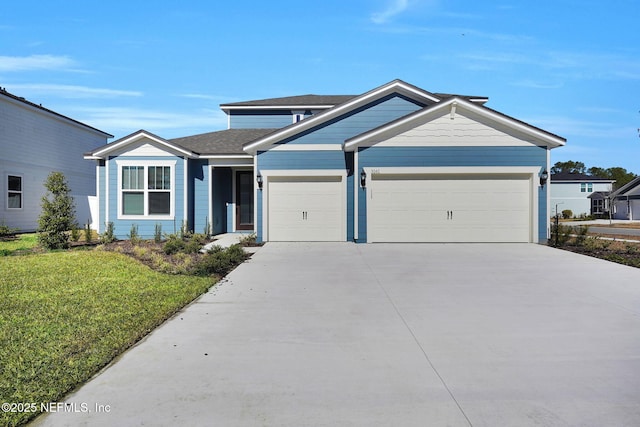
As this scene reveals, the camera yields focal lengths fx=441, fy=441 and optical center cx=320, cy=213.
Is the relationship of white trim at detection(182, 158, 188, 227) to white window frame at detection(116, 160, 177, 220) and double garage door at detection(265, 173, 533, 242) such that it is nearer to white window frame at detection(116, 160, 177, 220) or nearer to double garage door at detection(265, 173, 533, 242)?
white window frame at detection(116, 160, 177, 220)

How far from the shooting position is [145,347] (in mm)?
→ 4398

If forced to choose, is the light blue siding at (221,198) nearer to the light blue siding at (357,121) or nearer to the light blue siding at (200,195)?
→ the light blue siding at (200,195)

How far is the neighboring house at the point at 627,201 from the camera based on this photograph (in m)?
→ 39.2

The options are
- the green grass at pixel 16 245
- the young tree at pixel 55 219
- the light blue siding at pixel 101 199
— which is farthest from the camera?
the light blue siding at pixel 101 199

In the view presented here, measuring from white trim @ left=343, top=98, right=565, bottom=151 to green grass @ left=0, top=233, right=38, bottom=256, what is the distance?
32.7ft

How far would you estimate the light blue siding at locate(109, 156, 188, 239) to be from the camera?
1588cm

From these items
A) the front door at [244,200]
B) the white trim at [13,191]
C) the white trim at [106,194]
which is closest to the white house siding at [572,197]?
the front door at [244,200]

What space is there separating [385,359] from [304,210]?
34.3ft

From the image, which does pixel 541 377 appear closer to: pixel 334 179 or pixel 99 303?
pixel 99 303

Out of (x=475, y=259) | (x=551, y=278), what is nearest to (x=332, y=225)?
(x=475, y=259)

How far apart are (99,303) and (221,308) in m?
1.76

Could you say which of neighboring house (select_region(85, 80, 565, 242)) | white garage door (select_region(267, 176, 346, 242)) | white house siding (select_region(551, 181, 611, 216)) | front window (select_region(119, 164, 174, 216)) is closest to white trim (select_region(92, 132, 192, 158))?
neighboring house (select_region(85, 80, 565, 242))

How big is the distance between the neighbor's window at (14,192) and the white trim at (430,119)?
1446cm

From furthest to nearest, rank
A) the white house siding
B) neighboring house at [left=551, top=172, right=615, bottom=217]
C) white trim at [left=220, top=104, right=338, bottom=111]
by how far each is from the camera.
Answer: the white house siding
neighboring house at [left=551, top=172, right=615, bottom=217]
white trim at [left=220, top=104, right=338, bottom=111]
